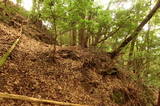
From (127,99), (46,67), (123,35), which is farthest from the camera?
(123,35)

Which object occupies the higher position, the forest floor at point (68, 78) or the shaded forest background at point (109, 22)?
the shaded forest background at point (109, 22)

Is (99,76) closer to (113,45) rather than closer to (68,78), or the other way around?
(68,78)

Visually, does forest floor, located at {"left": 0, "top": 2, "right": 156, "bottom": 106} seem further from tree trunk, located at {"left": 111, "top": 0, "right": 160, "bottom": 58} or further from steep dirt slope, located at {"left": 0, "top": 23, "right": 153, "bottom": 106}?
tree trunk, located at {"left": 111, "top": 0, "right": 160, "bottom": 58}

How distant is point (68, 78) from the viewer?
6504mm

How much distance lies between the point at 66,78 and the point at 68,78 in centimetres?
9

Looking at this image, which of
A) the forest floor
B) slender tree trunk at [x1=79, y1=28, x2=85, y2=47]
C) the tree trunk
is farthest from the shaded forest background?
the forest floor

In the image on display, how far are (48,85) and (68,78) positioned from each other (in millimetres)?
1113

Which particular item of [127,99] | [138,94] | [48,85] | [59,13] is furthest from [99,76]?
[59,13]

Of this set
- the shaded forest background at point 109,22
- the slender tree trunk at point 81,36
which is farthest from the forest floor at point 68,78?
the slender tree trunk at point 81,36

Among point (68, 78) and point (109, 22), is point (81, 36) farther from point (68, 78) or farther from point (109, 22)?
point (68, 78)

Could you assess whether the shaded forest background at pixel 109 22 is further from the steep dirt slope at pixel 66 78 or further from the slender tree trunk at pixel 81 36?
the steep dirt slope at pixel 66 78

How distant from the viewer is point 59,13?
19.4 feet

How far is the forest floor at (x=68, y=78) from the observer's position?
5.09m

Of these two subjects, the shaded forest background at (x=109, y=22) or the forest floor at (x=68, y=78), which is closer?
the forest floor at (x=68, y=78)
